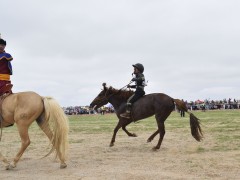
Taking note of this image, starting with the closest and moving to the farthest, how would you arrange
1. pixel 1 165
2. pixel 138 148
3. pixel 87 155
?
pixel 1 165
pixel 87 155
pixel 138 148

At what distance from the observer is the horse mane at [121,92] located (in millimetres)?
13922

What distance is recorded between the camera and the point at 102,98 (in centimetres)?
1452

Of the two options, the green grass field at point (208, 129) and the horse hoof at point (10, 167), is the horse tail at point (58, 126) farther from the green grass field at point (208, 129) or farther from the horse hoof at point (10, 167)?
the green grass field at point (208, 129)

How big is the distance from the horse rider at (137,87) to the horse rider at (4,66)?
192 inches

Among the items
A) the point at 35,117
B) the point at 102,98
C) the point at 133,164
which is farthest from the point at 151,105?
the point at 35,117

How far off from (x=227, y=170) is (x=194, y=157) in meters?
1.99

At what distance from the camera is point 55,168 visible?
9.06 metres

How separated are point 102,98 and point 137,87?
1892mm

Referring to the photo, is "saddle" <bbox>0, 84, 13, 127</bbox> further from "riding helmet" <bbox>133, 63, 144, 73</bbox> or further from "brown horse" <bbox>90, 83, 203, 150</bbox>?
"riding helmet" <bbox>133, 63, 144, 73</bbox>

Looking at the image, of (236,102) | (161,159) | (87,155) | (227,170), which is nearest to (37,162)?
(87,155)

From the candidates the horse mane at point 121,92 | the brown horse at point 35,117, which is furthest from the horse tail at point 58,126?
the horse mane at point 121,92

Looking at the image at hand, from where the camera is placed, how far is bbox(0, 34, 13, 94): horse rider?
960cm

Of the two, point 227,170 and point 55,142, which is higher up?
point 55,142

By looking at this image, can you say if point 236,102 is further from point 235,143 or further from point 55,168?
point 55,168
